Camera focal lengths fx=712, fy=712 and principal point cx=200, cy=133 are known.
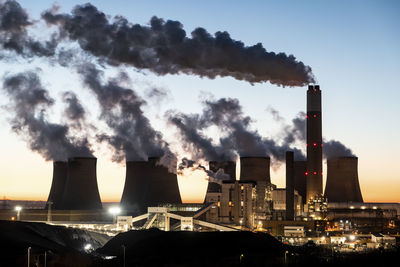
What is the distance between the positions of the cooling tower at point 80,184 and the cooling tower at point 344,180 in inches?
888

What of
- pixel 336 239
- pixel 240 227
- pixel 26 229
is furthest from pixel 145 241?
pixel 336 239

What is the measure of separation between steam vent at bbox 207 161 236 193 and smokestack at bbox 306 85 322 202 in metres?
7.34

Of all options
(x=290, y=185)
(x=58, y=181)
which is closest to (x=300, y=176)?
(x=290, y=185)

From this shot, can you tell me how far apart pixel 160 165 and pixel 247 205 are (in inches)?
343

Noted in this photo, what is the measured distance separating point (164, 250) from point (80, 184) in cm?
1927

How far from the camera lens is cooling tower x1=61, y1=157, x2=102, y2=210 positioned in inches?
2467

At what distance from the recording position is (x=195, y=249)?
46.0m

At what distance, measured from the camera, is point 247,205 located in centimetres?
6462

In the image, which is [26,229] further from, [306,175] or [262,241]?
[306,175]

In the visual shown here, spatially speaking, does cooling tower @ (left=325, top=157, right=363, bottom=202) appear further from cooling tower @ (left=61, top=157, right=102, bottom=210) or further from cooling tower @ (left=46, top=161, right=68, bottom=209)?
cooling tower @ (left=46, top=161, right=68, bottom=209)

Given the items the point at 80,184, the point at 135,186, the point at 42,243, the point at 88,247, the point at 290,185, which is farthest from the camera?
the point at 135,186

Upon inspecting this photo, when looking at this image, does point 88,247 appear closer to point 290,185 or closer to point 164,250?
point 164,250

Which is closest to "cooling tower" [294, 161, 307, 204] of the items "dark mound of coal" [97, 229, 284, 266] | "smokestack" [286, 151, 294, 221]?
"smokestack" [286, 151, 294, 221]

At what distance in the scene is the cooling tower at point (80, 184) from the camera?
62.7 m
